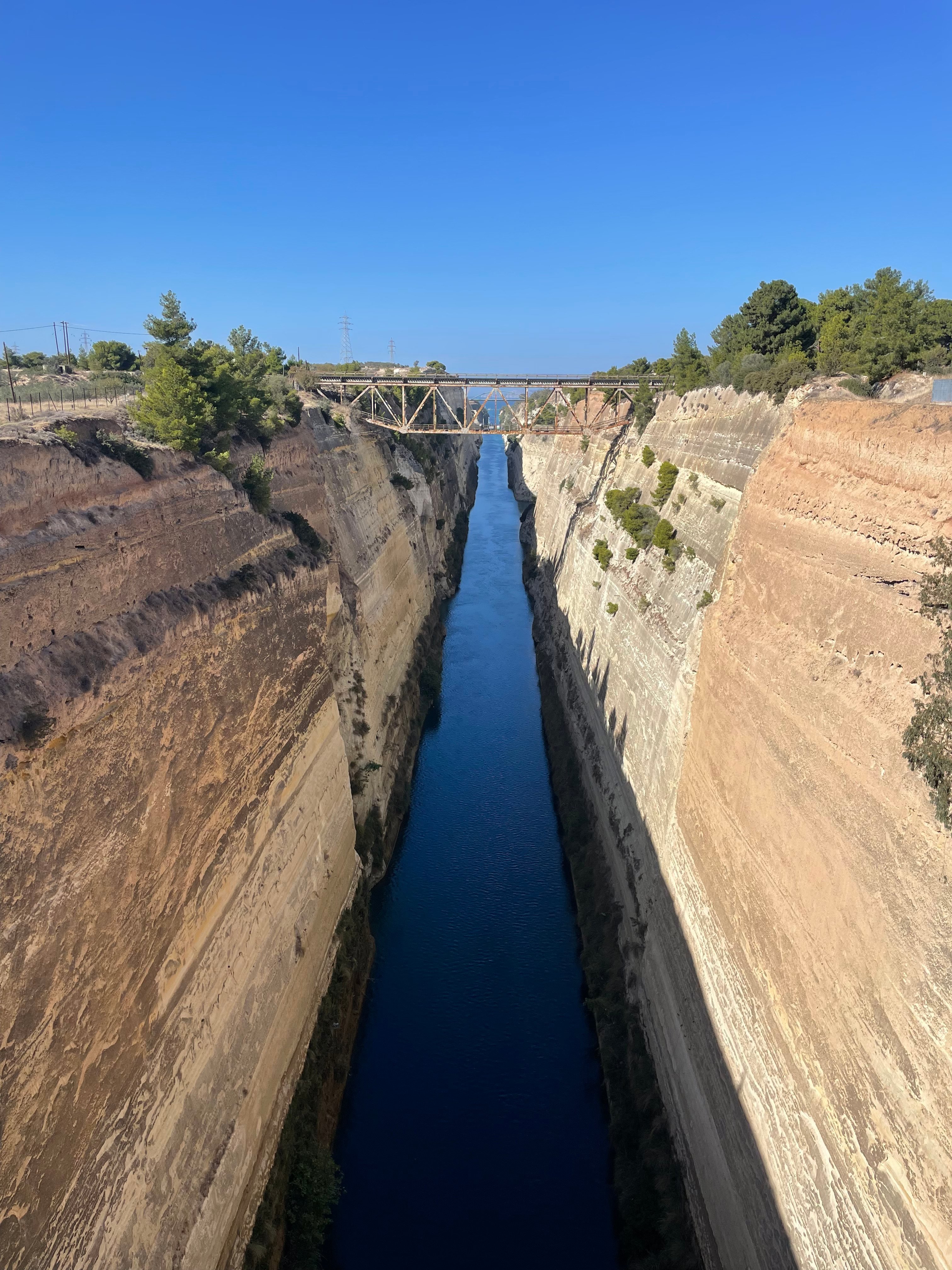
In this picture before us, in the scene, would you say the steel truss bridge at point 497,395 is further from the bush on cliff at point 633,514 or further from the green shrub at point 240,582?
the green shrub at point 240,582

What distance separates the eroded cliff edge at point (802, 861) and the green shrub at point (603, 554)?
7.04 metres

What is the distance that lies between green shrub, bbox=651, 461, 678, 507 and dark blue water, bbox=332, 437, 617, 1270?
8.38 m

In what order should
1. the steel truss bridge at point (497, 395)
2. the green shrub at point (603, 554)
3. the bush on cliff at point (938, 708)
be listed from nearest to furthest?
1. the bush on cliff at point (938, 708)
2. the green shrub at point (603, 554)
3. the steel truss bridge at point (497, 395)

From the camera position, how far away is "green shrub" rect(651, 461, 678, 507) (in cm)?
1864

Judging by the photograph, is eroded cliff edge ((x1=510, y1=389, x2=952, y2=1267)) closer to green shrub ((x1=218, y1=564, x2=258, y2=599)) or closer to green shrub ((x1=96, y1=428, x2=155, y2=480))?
green shrub ((x1=218, y1=564, x2=258, y2=599))

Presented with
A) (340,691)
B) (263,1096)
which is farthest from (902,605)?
(340,691)

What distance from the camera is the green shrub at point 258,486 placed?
1308 cm

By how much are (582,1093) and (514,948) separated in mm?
3183

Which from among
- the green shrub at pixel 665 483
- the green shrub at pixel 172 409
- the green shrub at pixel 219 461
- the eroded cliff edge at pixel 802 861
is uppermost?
the green shrub at pixel 172 409

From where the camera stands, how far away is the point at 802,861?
8.33 metres

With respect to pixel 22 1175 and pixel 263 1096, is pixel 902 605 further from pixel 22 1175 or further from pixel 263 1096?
pixel 263 1096

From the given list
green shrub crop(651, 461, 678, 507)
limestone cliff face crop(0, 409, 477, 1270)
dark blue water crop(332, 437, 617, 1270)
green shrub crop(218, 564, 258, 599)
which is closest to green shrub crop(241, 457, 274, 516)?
limestone cliff face crop(0, 409, 477, 1270)

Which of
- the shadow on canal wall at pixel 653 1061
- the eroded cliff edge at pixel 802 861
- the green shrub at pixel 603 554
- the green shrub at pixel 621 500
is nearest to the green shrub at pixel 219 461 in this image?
the eroded cliff edge at pixel 802 861

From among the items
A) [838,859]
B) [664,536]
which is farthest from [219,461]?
[838,859]
